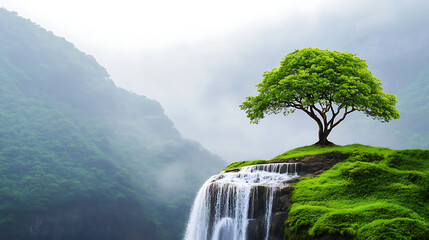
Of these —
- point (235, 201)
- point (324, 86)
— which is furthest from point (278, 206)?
point (324, 86)

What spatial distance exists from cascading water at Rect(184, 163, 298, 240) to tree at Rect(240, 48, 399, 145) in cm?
486

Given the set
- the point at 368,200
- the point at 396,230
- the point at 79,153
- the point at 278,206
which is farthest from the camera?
the point at 79,153

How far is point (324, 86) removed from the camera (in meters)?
17.0

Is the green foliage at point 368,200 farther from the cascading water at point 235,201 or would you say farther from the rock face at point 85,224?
the rock face at point 85,224

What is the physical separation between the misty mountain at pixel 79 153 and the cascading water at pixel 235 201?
41.5 m

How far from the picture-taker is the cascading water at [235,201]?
1258 cm

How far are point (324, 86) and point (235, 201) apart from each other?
8.25m

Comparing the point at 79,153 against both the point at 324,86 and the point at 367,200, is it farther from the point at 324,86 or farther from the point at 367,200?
the point at 367,200

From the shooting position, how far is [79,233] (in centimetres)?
5234

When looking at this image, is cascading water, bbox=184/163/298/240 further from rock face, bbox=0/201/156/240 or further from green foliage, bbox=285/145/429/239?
rock face, bbox=0/201/156/240

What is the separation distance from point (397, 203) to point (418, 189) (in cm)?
93

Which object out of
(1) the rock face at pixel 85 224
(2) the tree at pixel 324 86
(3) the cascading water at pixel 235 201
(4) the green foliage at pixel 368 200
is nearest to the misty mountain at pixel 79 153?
(1) the rock face at pixel 85 224

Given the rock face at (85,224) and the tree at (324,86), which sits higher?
the tree at (324,86)

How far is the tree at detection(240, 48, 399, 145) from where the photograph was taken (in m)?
16.8
